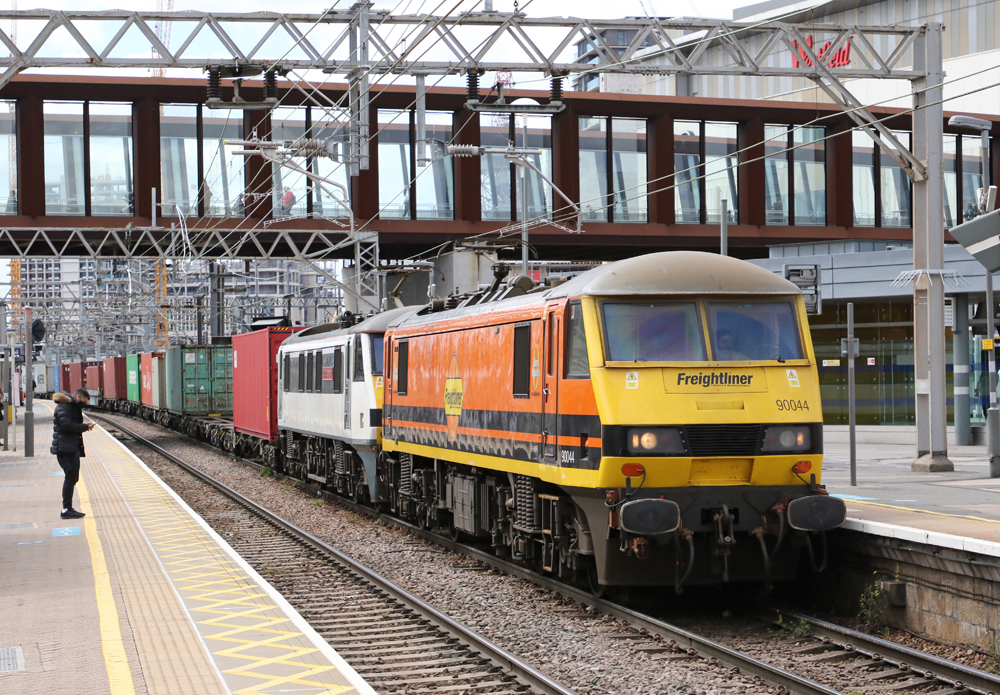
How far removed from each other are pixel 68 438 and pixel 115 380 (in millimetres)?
54775

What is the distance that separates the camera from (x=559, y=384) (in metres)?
11.3

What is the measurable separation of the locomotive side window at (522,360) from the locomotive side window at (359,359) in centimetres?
736

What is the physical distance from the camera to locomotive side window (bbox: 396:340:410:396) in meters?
17.2

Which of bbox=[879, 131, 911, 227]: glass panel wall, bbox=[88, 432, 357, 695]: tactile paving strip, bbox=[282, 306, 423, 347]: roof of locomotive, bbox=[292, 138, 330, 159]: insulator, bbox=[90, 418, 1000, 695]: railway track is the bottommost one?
bbox=[90, 418, 1000, 695]: railway track

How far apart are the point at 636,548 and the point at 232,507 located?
12.7 m

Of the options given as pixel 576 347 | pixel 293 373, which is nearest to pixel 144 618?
pixel 576 347

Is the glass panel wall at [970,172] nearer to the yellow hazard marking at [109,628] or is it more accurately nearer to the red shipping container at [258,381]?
the red shipping container at [258,381]

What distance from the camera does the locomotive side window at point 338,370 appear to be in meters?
20.7

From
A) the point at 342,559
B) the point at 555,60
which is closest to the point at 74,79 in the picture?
the point at 555,60

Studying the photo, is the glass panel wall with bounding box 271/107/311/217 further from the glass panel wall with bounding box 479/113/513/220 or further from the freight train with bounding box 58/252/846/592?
the freight train with bounding box 58/252/846/592

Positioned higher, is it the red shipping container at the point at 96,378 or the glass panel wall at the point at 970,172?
the glass panel wall at the point at 970,172

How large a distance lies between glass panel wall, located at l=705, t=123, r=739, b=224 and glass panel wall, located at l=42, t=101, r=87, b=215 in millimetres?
21716

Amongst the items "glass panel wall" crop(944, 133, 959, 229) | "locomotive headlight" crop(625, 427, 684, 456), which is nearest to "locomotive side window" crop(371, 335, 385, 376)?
"locomotive headlight" crop(625, 427, 684, 456)

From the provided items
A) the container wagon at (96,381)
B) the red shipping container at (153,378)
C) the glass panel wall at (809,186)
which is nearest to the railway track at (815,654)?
the glass panel wall at (809,186)
